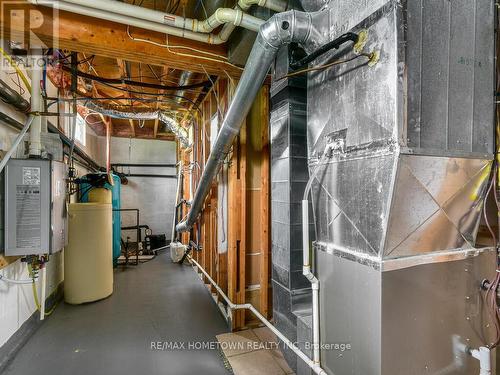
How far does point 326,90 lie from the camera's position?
150 centimetres

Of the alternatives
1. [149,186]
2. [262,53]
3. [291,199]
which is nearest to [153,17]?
[262,53]

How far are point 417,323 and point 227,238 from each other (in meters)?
1.86

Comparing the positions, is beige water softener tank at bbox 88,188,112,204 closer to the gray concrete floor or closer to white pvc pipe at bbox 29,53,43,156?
the gray concrete floor

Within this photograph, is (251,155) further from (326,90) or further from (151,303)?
(151,303)

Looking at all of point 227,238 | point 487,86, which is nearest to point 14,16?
point 227,238

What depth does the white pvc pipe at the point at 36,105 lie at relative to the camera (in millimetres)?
2172

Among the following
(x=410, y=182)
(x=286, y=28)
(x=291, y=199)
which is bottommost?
(x=291, y=199)

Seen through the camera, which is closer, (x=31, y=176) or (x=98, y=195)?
(x=31, y=176)

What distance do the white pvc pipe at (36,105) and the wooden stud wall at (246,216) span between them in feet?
5.35

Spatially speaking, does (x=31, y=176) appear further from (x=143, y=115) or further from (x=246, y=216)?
(x=143, y=115)

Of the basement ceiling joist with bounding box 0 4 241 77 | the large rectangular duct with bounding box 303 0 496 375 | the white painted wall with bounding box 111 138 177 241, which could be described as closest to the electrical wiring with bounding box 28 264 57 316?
the basement ceiling joist with bounding box 0 4 241 77

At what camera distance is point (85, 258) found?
3154mm

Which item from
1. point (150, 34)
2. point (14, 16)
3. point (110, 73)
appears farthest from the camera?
point (110, 73)

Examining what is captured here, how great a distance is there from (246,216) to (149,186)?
4.43 metres
